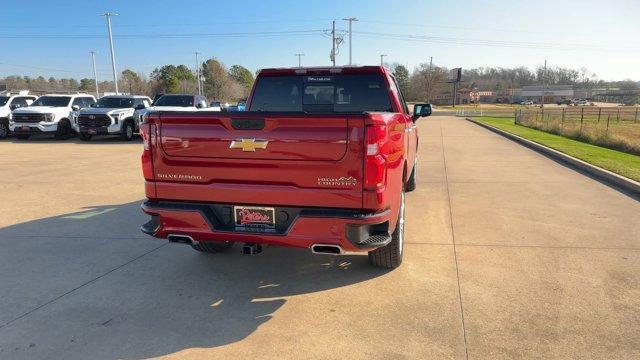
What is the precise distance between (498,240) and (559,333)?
2.26 metres

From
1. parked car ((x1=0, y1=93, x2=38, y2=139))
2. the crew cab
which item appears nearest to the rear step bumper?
the crew cab

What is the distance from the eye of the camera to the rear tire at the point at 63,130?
1934 centimetres

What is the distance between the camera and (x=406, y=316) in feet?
12.0

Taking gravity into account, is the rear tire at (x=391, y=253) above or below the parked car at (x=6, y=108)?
below

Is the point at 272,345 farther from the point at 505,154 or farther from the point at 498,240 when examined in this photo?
the point at 505,154

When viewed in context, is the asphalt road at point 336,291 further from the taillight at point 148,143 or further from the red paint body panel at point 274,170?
the taillight at point 148,143

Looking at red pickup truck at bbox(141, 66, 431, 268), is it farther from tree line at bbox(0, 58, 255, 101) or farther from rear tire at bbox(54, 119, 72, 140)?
tree line at bbox(0, 58, 255, 101)

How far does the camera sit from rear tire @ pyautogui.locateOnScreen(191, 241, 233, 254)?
16.6 ft

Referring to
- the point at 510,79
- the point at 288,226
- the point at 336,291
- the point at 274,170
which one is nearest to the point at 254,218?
the point at 288,226

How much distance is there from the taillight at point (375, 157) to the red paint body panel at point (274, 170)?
31mm

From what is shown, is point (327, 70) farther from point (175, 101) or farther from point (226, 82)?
point (226, 82)

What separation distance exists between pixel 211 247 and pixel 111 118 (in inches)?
601

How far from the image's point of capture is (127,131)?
18828 mm

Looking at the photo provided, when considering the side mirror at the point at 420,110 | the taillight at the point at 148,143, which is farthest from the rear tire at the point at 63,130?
the taillight at the point at 148,143
